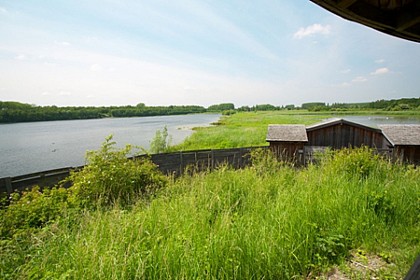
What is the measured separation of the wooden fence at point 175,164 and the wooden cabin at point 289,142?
6.45ft

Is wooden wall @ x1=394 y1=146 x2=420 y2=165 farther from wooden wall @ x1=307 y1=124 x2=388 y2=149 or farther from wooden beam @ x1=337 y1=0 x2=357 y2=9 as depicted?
wooden beam @ x1=337 y1=0 x2=357 y2=9

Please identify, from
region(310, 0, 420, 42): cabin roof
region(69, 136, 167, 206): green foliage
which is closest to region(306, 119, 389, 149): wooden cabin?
region(69, 136, 167, 206): green foliage

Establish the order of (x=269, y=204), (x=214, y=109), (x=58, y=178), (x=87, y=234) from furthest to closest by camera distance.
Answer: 1. (x=214, y=109)
2. (x=58, y=178)
3. (x=269, y=204)
4. (x=87, y=234)

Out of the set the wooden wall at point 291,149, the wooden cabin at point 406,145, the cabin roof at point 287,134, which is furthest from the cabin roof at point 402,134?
the wooden wall at point 291,149

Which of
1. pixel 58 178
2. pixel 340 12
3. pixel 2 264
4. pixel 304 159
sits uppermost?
pixel 340 12

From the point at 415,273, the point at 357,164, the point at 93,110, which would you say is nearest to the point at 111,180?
the point at 415,273

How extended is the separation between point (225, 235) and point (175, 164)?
838 cm

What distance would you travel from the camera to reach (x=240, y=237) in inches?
95.1

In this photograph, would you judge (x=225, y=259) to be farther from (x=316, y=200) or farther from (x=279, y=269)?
(x=316, y=200)

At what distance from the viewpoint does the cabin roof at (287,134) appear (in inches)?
469

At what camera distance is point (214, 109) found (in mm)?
158375

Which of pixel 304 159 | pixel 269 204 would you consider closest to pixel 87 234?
pixel 269 204

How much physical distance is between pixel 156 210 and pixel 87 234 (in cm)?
102

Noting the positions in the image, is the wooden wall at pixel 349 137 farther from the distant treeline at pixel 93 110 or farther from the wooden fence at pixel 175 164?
the distant treeline at pixel 93 110
